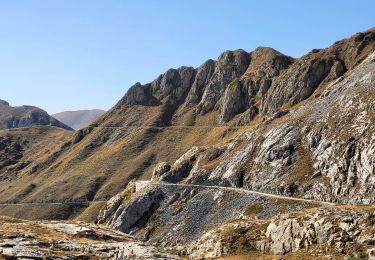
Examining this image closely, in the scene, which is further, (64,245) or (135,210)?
(135,210)

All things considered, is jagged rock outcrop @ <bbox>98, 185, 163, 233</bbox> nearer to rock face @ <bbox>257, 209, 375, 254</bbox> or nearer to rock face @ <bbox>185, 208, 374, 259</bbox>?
rock face @ <bbox>185, 208, 374, 259</bbox>

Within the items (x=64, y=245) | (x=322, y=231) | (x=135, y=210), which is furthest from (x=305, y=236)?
(x=135, y=210)

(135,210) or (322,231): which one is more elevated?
(322,231)

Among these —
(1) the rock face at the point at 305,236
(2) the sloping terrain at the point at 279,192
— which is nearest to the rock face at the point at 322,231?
(1) the rock face at the point at 305,236

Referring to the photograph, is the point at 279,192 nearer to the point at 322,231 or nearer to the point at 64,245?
the point at 322,231

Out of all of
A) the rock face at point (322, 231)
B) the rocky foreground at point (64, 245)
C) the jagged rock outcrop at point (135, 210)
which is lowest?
the jagged rock outcrop at point (135, 210)

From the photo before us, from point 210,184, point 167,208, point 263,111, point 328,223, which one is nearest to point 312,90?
point 263,111

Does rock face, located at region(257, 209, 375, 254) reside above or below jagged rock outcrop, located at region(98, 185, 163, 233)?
above

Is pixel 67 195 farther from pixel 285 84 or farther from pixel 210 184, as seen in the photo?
pixel 285 84

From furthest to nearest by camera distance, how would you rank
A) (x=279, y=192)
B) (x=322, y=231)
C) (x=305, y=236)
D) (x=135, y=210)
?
(x=135, y=210) → (x=279, y=192) → (x=305, y=236) → (x=322, y=231)

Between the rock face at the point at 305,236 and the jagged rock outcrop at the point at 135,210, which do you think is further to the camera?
the jagged rock outcrop at the point at 135,210

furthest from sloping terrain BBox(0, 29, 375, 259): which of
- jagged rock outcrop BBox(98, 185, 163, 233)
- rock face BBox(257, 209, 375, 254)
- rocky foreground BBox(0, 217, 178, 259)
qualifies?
rocky foreground BBox(0, 217, 178, 259)

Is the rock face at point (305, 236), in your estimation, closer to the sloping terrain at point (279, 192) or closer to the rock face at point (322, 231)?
the rock face at point (322, 231)

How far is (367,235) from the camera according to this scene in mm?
41562
